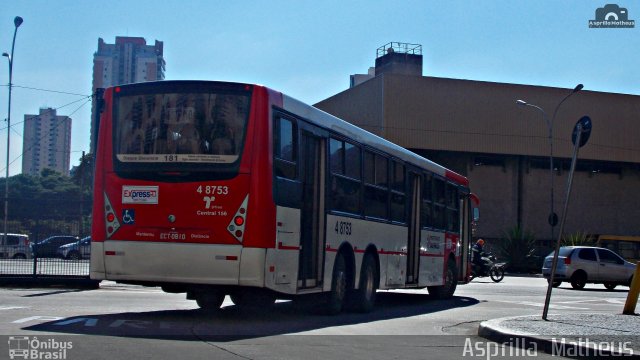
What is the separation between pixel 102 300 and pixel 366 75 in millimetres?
78778

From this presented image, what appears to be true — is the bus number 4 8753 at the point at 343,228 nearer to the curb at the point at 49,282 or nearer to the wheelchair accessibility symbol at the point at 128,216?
the wheelchair accessibility symbol at the point at 128,216

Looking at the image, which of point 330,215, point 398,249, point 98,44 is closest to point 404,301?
point 398,249

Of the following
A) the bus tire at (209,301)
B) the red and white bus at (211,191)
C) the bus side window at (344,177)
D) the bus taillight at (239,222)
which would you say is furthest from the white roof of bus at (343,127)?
the bus tire at (209,301)

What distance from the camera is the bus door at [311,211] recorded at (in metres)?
12.9

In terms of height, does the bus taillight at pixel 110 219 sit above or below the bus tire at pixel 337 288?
above

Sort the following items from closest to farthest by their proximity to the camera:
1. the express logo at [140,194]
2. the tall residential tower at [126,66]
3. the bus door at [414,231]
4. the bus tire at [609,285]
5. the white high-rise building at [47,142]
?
1. the express logo at [140,194]
2. the bus door at [414,231]
3. the bus tire at [609,285]
4. the white high-rise building at [47,142]
5. the tall residential tower at [126,66]

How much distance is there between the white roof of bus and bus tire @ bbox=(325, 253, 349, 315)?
7.15 feet

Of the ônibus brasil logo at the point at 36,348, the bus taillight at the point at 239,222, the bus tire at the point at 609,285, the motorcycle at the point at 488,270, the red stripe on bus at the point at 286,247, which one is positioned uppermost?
the bus taillight at the point at 239,222

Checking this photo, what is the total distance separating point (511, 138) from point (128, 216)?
52396 mm

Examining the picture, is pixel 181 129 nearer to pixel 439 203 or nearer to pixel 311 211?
pixel 311 211

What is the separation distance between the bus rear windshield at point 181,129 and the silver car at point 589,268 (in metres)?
21.3

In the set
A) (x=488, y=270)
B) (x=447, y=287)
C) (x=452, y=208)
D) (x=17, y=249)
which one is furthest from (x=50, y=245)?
(x=488, y=270)

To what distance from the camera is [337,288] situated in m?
14.3

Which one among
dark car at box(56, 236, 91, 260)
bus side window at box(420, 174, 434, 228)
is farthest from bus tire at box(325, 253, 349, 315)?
dark car at box(56, 236, 91, 260)
